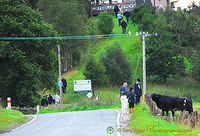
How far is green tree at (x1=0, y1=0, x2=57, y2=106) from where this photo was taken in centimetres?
4066

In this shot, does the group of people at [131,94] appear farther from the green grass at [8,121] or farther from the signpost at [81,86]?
the signpost at [81,86]

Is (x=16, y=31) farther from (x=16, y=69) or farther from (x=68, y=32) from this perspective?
(x=68, y=32)

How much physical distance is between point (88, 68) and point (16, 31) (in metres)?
19.2

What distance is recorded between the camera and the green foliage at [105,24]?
73519mm

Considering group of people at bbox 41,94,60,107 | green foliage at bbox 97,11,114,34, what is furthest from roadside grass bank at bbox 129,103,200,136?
green foliage at bbox 97,11,114,34

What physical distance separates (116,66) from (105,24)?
46.5 ft

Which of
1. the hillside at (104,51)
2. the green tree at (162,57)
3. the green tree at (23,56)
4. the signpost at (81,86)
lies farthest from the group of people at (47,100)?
the green tree at (162,57)

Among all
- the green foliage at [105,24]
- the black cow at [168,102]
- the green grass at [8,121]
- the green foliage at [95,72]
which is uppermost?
the green foliage at [105,24]

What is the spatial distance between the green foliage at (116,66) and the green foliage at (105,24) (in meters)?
8.73

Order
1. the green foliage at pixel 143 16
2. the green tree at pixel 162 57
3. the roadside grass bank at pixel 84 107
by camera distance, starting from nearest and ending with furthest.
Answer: the roadside grass bank at pixel 84 107 < the green tree at pixel 162 57 < the green foliage at pixel 143 16

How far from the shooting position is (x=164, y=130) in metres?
13.9

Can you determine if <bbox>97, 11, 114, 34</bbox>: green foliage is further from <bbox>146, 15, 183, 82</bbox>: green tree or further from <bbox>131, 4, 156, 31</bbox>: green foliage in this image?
<bbox>146, 15, 183, 82</bbox>: green tree

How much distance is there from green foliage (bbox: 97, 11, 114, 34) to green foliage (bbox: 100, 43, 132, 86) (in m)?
8.73

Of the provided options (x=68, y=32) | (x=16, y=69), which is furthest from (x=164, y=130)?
(x=68, y=32)
